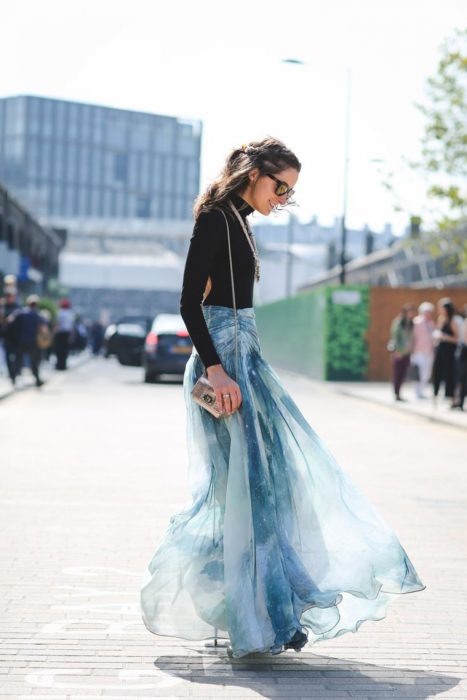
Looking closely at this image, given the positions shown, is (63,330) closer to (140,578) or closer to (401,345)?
(401,345)

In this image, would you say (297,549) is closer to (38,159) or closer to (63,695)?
(63,695)

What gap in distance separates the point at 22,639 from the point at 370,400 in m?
19.2

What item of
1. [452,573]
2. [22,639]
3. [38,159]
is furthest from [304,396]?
[38,159]

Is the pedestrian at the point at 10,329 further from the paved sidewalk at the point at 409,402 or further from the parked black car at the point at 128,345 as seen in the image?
the parked black car at the point at 128,345

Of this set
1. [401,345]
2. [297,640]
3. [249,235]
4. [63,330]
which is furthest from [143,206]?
[297,640]

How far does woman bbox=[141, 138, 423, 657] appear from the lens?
4.14m

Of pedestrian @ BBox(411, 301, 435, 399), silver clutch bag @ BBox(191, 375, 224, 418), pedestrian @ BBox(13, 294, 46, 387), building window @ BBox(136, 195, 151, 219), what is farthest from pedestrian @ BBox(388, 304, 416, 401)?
building window @ BBox(136, 195, 151, 219)

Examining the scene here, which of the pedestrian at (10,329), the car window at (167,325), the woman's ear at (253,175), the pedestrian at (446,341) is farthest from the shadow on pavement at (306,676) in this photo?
the car window at (167,325)

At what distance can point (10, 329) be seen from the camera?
2305cm

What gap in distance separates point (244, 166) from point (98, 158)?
128 m

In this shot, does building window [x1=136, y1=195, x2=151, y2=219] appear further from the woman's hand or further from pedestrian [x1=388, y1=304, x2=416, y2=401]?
the woman's hand

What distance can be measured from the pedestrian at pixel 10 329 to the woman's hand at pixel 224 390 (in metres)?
19.1

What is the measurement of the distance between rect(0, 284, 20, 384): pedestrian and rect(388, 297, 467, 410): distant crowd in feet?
23.8

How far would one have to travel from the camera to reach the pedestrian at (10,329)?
23.0 m
